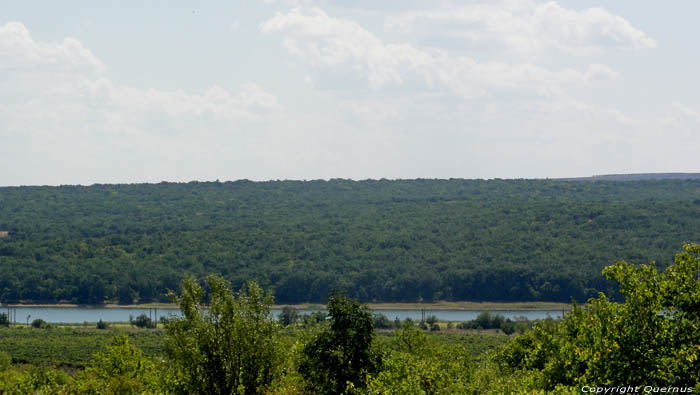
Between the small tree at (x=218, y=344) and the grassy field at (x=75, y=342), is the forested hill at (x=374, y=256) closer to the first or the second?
the grassy field at (x=75, y=342)

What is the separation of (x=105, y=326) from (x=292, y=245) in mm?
81417

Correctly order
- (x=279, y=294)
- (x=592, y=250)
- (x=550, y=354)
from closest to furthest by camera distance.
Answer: (x=550, y=354)
(x=279, y=294)
(x=592, y=250)

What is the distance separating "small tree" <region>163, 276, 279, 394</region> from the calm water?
97.3m

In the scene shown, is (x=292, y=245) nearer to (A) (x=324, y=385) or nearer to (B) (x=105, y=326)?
(B) (x=105, y=326)

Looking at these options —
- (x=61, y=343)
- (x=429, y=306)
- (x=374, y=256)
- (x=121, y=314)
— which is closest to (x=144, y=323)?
(x=61, y=343)

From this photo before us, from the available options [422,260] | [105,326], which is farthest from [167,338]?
[422,260]

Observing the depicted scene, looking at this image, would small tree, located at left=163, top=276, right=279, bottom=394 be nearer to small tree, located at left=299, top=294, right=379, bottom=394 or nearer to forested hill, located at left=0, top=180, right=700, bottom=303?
small tree, located at left=299, top=294, right=379, bottom=394

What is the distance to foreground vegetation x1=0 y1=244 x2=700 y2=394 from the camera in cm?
1616

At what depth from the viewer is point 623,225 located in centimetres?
17788

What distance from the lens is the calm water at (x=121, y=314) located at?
396 ft

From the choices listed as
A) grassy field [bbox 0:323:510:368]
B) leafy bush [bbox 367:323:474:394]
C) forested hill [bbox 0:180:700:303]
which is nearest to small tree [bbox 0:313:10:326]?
grassy field [bbox 0:323:510:368]

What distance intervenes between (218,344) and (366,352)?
6843 mm

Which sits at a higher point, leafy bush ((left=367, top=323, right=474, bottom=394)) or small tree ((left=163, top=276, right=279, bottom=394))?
small tree ((left=163, top=276, right=279, bottom=394))

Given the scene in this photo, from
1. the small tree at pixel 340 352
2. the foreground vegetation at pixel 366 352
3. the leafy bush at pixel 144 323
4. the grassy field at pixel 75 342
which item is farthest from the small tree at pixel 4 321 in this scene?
the small tree at pixel 340 352
